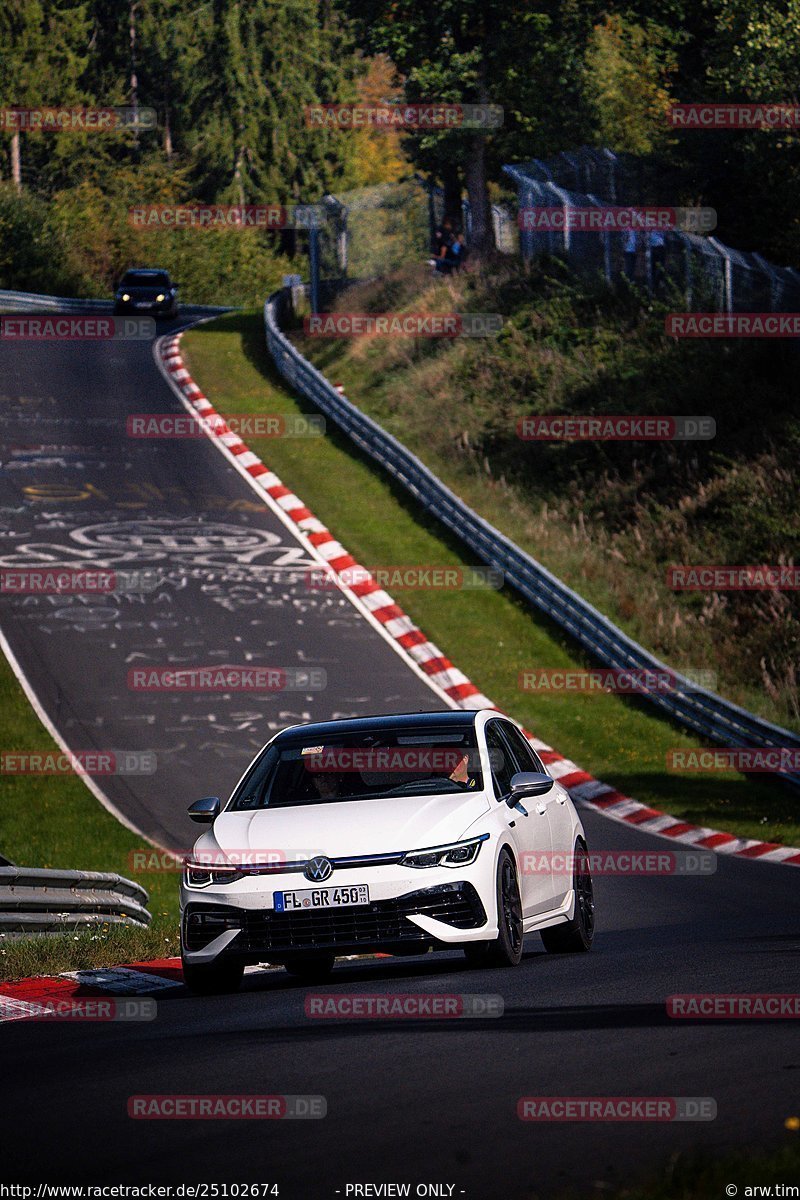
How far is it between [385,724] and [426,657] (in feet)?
46.8

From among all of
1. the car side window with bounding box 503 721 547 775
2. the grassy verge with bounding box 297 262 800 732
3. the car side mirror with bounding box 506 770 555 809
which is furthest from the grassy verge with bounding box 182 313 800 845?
the car side mirror with bounding box 506 770 555 809

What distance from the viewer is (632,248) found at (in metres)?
38.7

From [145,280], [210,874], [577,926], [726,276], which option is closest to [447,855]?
[210,874]

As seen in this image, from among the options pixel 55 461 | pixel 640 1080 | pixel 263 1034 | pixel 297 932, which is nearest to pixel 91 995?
pixel 297 932

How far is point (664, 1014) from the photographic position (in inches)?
307

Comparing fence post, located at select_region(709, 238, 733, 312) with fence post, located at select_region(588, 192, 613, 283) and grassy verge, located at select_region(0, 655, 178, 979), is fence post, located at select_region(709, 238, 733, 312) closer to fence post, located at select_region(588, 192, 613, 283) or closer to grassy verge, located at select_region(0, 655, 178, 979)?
fence post, located at select_region(588, 192, 613, 283)

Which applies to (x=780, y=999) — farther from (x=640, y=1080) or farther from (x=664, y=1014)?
(x=640, y=1080)

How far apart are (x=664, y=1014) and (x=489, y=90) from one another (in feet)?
146

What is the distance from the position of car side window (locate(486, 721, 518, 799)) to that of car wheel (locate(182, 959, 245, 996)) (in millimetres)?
1863

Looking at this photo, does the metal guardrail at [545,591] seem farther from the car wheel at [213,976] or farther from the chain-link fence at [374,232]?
the car wheel at [213,976]

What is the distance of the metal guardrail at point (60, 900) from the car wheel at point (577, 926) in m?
3.28

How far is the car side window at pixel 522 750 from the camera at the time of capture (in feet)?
37.0

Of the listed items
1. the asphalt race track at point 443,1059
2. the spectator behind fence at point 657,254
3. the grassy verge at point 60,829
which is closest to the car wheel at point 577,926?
the asphalt race track at point 443,1059

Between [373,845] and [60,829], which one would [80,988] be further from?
[60,829]
